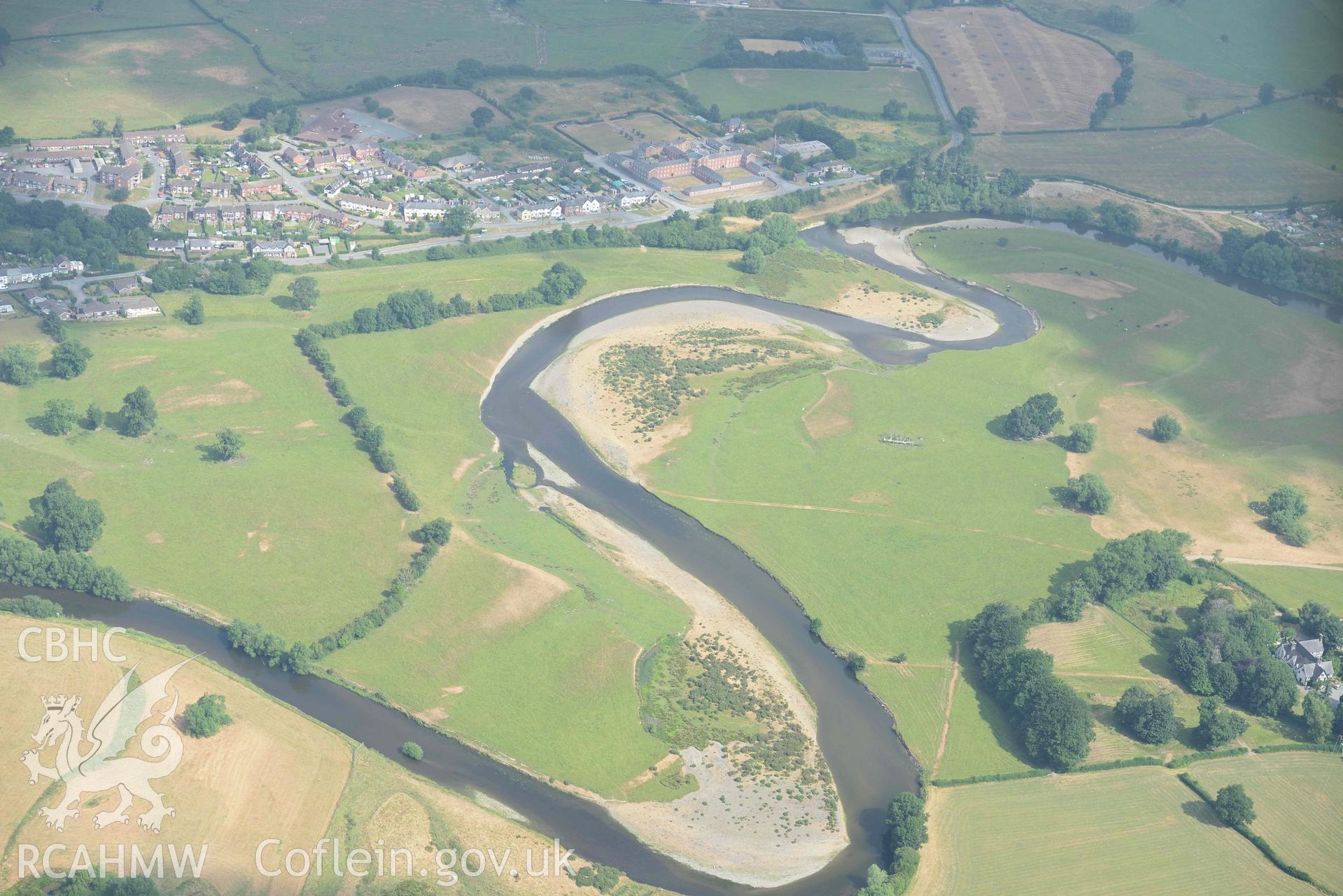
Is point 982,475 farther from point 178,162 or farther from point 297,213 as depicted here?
point 178,162

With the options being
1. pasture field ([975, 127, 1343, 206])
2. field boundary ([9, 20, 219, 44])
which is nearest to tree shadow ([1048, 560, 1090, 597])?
pasture field ([975, 127, 1343, 206])

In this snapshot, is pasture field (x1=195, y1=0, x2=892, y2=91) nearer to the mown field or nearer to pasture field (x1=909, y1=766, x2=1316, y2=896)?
the mown field

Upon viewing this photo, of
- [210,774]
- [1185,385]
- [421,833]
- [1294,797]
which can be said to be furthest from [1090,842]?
[1185,385]

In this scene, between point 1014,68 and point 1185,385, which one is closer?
point 1185,385

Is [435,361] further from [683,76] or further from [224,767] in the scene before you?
[683,76]

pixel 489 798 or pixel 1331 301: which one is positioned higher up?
pixel 1331 301

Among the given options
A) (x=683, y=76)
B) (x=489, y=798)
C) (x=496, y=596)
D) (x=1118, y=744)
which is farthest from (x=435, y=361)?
(x=683, y=76)
